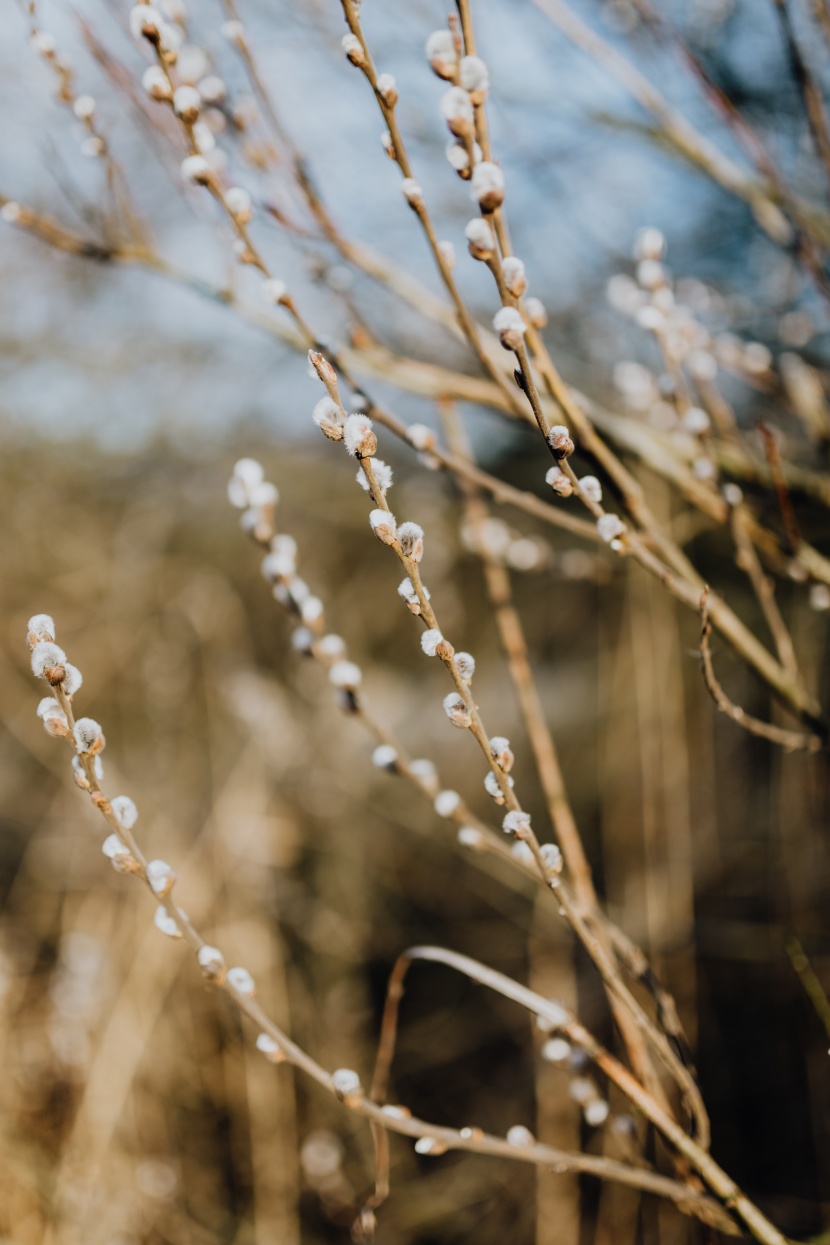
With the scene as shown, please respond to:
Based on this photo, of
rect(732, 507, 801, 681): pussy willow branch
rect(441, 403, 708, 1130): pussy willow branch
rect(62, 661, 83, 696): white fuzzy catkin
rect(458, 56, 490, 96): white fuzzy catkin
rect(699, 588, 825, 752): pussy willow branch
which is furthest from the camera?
rect(732, 507, 801, 681): pussy willow branch

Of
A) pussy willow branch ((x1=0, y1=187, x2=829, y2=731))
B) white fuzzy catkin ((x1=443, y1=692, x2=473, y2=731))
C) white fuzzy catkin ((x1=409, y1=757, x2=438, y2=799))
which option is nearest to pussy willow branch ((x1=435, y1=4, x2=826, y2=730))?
pussy willow branch ((x1=0, y1=187, x2=829, y2=731))

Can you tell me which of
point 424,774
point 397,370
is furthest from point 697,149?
point 424,774

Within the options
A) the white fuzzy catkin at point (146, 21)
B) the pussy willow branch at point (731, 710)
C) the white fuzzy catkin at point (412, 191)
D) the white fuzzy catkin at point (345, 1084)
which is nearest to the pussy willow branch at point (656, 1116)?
the white fuzzy catkin at point (345, 1084)

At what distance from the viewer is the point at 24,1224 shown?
210 centimetres

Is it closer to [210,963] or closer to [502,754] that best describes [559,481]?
[502,754]

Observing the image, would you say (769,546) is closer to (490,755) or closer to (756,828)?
(490,755)

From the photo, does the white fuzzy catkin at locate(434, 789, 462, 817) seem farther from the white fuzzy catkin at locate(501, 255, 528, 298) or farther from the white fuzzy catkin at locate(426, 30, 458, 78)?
the white fuzzy catkin at locate(426, 30, 458, 78)

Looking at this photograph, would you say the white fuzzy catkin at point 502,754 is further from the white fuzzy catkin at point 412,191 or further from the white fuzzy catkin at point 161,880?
the white fuzzy catkin at point 412,191

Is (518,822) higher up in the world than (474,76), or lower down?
lower down

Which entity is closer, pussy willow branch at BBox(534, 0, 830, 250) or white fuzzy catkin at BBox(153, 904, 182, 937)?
white fuzzy catkin at BBox(153, 904, 182, 937)

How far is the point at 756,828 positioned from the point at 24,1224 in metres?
3.60

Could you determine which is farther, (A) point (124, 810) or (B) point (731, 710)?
(B) point (731, 710)

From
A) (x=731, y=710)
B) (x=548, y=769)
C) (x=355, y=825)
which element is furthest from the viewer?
(x=355, y=825)

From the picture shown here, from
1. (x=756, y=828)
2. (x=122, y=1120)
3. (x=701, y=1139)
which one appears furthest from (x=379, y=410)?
(x=756, y=828)
